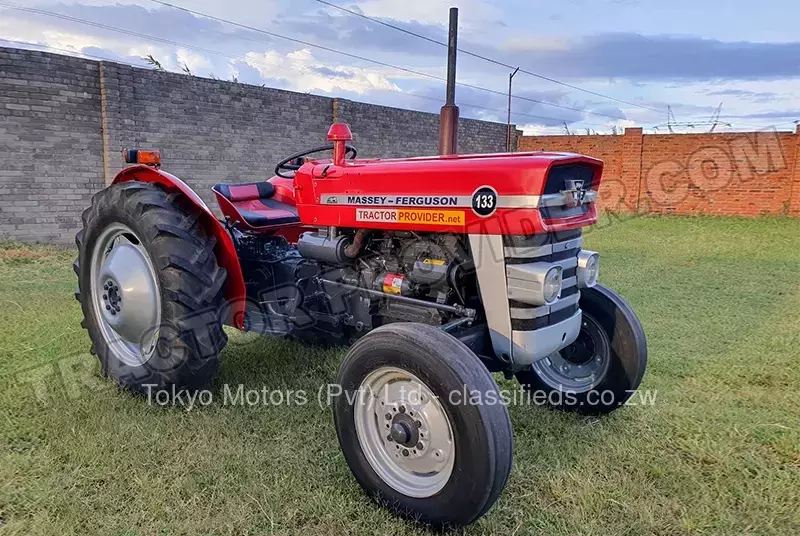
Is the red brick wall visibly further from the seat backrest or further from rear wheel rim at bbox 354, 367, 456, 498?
rear wheel rim at bbox 354, 367, 456, 498

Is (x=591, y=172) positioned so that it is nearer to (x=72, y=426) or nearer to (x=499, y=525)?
(x=499, y=525)

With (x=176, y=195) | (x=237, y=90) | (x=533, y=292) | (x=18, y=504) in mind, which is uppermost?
(x=237, y=90)

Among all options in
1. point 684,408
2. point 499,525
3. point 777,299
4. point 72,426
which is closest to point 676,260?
point 777,299

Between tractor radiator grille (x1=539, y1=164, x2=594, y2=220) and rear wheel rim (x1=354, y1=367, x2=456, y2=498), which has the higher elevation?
tractor radiator grille (x1=539, y1=164, x2=594, y2=220)

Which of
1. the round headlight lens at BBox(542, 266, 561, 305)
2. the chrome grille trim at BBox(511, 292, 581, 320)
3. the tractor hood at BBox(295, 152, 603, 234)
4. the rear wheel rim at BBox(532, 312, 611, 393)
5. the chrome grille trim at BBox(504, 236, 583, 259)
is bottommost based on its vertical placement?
the rear wheel rim at BBox(532, 312, 611, 393)

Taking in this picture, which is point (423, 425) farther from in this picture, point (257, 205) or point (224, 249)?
point (257, 205)

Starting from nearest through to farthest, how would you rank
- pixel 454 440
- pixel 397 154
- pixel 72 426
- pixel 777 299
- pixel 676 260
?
pixel 454 440 → pixel 72 426 → pixel 777 299 → pixel 676 260 → pixel 397 154

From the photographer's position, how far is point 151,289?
3080mm

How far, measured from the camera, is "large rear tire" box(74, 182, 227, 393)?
291 centimetres

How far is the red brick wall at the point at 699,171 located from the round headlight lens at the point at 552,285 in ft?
39.2

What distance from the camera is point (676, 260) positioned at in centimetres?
825

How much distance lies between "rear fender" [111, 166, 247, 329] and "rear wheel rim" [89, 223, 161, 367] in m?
0.33

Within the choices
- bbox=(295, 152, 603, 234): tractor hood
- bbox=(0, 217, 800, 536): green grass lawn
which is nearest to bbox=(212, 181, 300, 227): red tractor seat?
bbox=(295, 152, 603, 234): tractor hood

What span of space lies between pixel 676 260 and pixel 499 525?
7051mm
